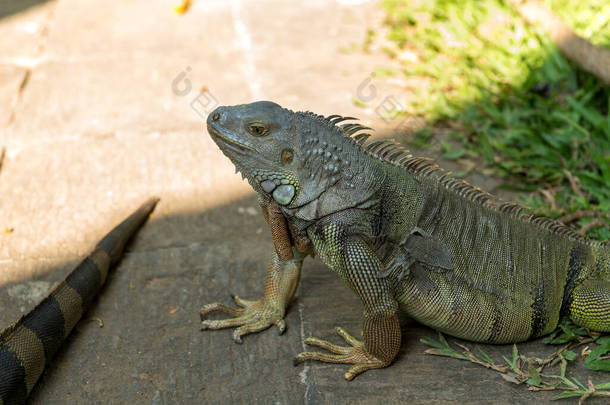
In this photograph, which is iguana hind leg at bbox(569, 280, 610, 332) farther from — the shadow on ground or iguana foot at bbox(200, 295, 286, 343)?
iguana foot at bbox(200, 295, 286, 343)

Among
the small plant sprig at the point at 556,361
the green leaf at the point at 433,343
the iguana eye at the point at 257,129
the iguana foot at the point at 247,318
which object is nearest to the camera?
the iguana eye at the point at 257,129

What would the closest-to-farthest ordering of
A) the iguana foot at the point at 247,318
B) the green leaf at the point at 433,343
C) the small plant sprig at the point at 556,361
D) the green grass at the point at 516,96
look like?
the small plant sprig at the point at 556,361
the green leaf at the point at 433,343
the iguana foot at the point at 247,318
the green grass at the point at 516,96

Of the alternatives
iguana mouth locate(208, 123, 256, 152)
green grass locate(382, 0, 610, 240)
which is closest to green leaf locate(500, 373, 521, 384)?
green grass locate(382, 0, 610, 240)

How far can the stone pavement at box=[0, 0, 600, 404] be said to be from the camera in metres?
2.78

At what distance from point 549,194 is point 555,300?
4.25 feet

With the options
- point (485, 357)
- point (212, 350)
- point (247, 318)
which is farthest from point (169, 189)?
point (485, 357)

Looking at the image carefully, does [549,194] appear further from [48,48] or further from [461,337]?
[48,48]

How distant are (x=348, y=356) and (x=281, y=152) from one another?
1.02 m

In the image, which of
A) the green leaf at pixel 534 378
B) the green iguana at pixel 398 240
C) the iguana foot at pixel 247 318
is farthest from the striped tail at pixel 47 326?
the green leaf at pixel 534 378

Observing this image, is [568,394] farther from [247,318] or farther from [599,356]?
[247,318]

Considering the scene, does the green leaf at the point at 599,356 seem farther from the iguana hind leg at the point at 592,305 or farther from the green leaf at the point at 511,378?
the green leaf at the point at 511,378

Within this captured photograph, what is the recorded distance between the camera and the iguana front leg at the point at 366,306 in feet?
8.34

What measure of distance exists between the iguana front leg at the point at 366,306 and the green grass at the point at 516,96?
5.20 ft

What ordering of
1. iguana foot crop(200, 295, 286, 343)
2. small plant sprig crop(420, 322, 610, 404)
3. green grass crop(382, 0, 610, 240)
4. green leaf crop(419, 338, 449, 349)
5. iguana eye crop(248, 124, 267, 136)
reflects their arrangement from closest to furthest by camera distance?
iguana eye crop(248, 124, 267, 136)
small plant sprig crop(420, 322, 610, 404)
green leaf crop(419, 338, 449, 349)
iguana foot crop(200, 295, 286, 343)
green grass crop(382, 0, 610, 240)
